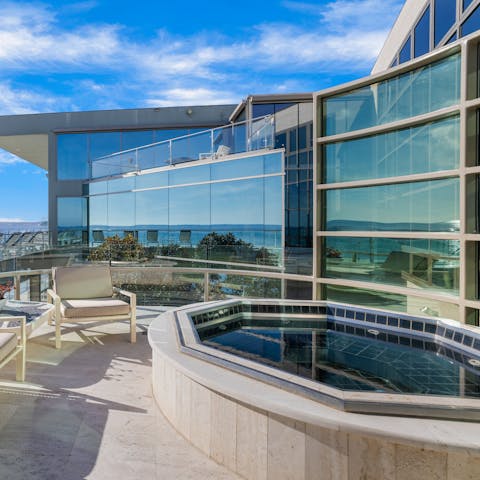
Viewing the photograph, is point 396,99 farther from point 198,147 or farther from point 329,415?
point 198,147

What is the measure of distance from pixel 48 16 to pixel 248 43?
530 cm

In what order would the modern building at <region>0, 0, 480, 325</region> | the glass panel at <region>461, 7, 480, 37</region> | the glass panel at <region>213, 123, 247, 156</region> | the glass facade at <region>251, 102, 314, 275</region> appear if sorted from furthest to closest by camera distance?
the glass panel at <region>213, 123, 247, 156</region> → the glass facade at <region>251, 102, 314, 275</region> → the glass panel at <region>461, 7, 480, 37</region> → the modern building at <region>0, 0, 480, 325</region>

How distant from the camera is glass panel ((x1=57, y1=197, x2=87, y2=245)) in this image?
47.6 ft

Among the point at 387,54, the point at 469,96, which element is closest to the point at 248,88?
the point at 387,54

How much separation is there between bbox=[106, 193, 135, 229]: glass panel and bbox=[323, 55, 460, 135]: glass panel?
325 inches

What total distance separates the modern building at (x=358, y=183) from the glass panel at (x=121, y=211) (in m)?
0.10

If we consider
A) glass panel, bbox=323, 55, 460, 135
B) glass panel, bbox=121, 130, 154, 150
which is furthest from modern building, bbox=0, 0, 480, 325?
glass panel, bbox=121, 130, 154, 150

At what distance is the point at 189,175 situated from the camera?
1040 centimetres

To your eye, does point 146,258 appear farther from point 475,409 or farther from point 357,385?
point 475,409

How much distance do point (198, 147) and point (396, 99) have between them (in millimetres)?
6054

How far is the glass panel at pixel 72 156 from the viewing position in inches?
587

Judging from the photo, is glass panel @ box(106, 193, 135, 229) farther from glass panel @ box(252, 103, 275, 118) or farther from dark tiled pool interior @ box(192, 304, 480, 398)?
dark tiled pool interior @ box(192, 304, 480, 398)

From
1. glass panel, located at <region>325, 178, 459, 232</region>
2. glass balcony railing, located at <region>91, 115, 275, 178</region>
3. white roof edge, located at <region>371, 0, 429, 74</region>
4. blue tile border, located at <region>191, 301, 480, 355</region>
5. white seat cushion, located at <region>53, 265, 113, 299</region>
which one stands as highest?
white roof edge, located at <region>371, 0, 429, 74</region>

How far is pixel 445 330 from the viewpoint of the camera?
389 cm
